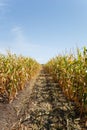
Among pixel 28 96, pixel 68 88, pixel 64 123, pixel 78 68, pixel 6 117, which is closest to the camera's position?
pixel 64 123

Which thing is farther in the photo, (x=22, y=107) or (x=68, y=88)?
(x=68, y=88)

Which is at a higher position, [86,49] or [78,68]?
[86,49]

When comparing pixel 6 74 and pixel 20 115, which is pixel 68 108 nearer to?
pixel 20 115

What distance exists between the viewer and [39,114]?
6898 mm

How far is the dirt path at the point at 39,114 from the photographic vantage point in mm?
5999

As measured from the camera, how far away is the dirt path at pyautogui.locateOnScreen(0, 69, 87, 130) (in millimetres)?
5999

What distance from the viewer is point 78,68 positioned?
24.3 feet

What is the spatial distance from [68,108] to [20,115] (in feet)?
4.84

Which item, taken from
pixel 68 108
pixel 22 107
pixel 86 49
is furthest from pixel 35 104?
pixel 86 49

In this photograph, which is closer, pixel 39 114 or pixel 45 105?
pixel 39 114

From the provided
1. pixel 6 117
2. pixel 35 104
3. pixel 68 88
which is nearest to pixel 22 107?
pixel 35 104

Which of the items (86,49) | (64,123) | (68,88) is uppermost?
(86,49)

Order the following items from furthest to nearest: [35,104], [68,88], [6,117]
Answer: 1. [68,88]
2. [35,104]
3. [6,117]

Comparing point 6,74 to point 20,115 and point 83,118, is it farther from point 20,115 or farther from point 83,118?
point 83,118
